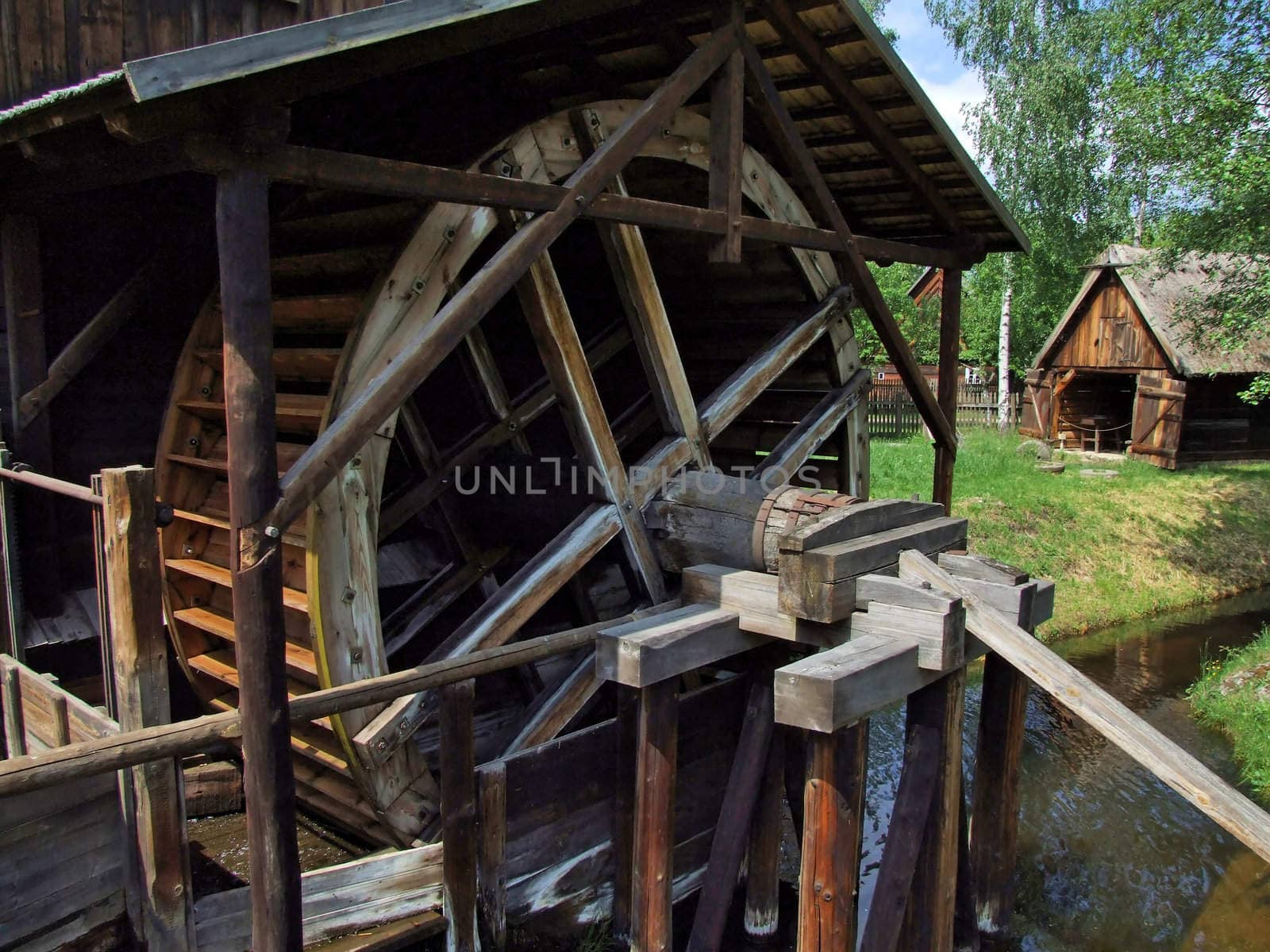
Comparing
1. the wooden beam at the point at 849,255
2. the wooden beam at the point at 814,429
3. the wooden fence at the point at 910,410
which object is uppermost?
the wooden beam at the point at 849,255

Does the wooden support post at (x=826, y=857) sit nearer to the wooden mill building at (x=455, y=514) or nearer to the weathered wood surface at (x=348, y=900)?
the wooden mill building at (x=455, y=514)

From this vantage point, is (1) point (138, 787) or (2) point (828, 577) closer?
(1) point (138, 787)

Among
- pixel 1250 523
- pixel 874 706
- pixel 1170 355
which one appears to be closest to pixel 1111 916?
pixel 874 706

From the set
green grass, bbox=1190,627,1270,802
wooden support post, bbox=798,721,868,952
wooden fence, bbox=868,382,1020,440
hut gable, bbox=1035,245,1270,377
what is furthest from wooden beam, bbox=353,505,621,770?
hut gable, bbox=1035,245,1270,377

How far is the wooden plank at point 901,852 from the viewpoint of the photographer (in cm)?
347

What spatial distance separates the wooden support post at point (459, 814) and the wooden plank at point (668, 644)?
51 cm

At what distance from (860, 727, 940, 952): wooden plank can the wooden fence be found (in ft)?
44.2

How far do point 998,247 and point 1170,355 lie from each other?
12.5m

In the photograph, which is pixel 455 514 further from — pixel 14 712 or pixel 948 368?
pixel 948 368

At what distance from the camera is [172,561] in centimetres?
436

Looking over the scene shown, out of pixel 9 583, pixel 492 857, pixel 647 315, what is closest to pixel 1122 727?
pixel 492 857

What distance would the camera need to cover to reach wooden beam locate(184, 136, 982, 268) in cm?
258

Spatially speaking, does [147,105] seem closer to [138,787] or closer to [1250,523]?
[138,787]

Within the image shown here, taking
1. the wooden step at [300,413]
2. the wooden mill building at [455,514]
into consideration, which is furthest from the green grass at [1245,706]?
the wooden step at [300,413]
